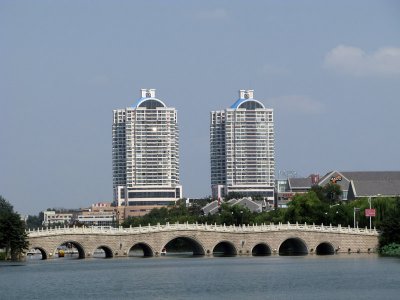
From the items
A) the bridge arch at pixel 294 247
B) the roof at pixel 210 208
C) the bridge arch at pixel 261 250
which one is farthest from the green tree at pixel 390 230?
the roof at pixel 210 208

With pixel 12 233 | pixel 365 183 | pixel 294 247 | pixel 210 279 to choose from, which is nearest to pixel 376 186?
pixel 365 183

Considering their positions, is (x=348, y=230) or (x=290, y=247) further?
(x=290, y=247)

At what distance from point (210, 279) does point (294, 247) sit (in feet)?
148

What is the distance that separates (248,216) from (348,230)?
2683 centimetres

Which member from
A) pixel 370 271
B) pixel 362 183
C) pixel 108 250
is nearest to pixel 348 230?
pixel 108 250

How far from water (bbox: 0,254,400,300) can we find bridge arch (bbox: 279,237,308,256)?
13706 millimetres

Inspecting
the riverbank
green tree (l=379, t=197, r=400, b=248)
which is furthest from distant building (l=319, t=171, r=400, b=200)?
the riverbank

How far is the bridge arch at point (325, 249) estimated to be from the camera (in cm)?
11000

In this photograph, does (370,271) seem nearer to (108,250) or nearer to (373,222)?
(108,250)

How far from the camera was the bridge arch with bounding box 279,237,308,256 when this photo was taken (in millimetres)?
110631

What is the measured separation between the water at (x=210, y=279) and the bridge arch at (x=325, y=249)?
1301cm

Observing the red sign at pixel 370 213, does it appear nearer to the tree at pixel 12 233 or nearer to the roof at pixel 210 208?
the tree at pixel 12 233

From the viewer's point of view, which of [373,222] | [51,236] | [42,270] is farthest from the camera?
[373,222]

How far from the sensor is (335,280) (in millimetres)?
70438
